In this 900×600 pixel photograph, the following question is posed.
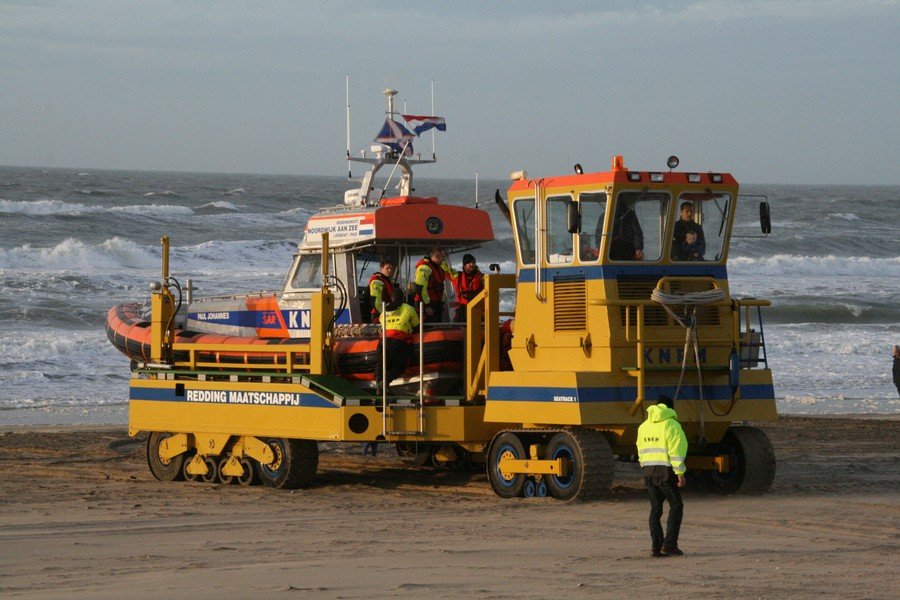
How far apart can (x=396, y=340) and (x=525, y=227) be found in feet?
5.41

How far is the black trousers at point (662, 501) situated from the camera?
9797mm

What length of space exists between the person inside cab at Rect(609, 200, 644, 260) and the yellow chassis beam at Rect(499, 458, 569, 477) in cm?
189

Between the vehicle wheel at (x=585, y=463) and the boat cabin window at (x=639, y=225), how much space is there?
1617 mm

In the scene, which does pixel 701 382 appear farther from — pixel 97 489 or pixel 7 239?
pixel 7 239

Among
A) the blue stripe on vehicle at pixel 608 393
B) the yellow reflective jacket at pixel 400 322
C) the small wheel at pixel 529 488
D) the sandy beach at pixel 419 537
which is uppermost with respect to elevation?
the yellow reflective jacket at pixel 400 322

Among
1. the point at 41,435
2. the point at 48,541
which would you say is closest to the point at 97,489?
the point at 48,541

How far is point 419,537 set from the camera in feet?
35.1

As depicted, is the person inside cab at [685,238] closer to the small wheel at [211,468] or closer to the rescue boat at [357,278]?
the rescue boat at [357,278]

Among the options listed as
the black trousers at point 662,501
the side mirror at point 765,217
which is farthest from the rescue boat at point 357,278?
the black trousers at point 662,501

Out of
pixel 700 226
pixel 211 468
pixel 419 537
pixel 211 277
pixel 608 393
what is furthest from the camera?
pixel 211 277

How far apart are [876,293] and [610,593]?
37490 mm

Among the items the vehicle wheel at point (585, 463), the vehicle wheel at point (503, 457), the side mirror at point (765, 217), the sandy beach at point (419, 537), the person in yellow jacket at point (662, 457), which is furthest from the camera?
the vehicle wheel at point (503, 457)

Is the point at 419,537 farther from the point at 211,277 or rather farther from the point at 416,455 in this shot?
the point at 211,277

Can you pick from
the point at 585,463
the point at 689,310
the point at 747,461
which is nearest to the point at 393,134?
the point at 689,310
